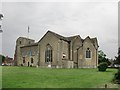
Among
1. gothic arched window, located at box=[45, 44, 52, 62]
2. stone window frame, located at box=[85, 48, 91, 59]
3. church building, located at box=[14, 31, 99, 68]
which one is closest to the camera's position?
church building, located at box=[14, 31, 99, 68]

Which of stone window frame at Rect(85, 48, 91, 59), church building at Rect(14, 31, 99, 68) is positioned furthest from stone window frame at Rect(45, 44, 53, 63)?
stone window frame at Rect(85, 48, 91, 59)

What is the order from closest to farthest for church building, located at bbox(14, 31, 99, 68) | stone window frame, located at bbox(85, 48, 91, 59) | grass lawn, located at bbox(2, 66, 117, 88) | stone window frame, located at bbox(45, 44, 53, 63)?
grass lawn, located at bbox(2, 66, 117, 88) < church building, located at bbox(14, 31, 99, 68) < stone window frame, located at bbox(85, 48, 91, 59) < stone window frame, located at bbox(45, 44, 53, 63)

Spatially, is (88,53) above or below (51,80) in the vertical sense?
above

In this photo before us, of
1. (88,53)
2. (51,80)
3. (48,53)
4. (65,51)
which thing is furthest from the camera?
(48,53)

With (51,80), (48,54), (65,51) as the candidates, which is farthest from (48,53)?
(51,80)

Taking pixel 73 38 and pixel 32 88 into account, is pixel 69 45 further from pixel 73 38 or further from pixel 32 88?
pixel 32 88

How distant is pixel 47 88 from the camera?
66.8 feet

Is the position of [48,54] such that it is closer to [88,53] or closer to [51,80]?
[88,53]

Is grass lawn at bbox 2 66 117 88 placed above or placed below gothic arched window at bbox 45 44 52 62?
below

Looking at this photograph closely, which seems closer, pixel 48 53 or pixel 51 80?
pixel 51 80

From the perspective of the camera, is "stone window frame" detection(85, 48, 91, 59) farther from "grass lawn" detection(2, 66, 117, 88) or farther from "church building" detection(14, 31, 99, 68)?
"grass lawn" detection(2, 66, 117, 88)

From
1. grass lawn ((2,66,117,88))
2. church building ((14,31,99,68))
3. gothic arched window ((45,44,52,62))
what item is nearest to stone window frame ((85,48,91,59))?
church building ((14,31,99,68))

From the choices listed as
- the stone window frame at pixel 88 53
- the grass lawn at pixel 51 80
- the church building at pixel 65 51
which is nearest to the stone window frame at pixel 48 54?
the church building at pixel 65 51

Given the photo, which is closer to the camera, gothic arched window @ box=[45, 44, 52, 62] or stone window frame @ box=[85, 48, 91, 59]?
stone window frame @ box=[85, 48, 91, 59]
